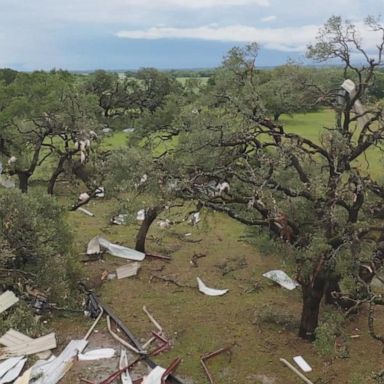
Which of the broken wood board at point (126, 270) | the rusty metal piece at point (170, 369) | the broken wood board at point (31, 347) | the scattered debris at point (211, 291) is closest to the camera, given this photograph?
the rusty metal piece at point (170, 369)

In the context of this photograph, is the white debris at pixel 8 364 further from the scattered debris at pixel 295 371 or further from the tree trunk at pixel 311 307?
the tree trunk at pixel 311 307

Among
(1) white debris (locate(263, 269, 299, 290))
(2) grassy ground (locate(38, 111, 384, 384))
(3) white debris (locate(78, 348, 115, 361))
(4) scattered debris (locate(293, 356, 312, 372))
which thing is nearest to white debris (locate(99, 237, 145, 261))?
(2) grassy ground (locate(38, 111, 384, 384))

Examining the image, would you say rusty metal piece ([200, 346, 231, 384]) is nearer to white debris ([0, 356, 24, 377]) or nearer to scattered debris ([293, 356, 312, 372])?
scattered debris ([293, 356, 312, 372])

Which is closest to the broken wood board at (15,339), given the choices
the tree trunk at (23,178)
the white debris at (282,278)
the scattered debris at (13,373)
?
the scattered debris at (13,373)

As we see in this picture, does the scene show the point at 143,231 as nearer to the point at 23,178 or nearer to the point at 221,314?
the point at 221,314

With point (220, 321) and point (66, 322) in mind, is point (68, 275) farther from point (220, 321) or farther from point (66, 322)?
point (220, 321)

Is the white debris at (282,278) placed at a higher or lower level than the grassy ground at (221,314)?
higher

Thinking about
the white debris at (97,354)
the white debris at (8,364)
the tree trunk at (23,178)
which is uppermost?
the tree trunk at (23,178)

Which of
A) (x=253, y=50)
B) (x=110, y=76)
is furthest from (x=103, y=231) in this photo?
(x=110, y=76)
